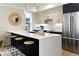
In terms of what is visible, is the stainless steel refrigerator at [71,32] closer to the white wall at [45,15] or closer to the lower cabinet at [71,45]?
the lower cabinet at [71,45]

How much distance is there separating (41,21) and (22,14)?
0.46 meters

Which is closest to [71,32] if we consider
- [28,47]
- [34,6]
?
[28,47]

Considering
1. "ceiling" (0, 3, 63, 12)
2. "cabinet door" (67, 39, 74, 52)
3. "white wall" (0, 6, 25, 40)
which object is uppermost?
"ceiling" (0, 3, 63, 12)

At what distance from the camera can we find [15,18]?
2604mm

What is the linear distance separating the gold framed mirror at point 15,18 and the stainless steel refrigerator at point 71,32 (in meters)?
1.90

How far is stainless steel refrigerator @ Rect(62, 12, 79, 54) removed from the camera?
3.93 metres

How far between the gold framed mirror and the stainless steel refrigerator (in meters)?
1.90

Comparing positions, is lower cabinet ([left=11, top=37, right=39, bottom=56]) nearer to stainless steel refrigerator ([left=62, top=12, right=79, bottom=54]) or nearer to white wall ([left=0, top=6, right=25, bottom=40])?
white wall ([left=0, top=6, right=25, bottom=40])

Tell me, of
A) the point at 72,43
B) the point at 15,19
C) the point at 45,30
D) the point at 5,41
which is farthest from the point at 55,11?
the point at 72,43

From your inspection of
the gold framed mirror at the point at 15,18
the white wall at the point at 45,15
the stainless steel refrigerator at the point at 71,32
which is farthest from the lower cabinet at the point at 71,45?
the gold framed mirror at the point at 15,18

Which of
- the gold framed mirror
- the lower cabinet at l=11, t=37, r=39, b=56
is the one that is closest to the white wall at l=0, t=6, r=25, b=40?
the gold framed mirror

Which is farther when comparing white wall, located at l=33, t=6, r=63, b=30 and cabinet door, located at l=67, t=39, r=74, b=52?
cabinet door, located at l=67, t=39, r=74, b=52

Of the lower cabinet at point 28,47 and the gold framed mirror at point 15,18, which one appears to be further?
the lower cabinet at point 28,47

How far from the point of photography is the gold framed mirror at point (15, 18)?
2.55m
